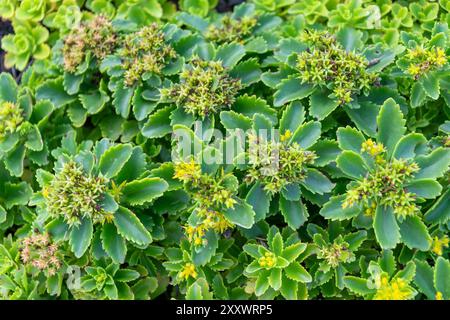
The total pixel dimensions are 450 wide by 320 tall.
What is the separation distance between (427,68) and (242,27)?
1098 millimetres

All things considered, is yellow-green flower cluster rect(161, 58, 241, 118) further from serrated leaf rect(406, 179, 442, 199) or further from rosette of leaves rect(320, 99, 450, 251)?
serrated leaf rect(406, 179, 442, 199)

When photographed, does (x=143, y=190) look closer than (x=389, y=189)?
No

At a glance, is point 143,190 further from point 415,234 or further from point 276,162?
point 415,234

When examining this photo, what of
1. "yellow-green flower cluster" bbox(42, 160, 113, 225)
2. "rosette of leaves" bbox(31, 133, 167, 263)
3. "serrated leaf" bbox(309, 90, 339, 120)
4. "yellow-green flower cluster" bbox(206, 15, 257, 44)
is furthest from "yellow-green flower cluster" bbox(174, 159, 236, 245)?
"yellow-green flower cluster" bbox(206, 15, 257, 44)

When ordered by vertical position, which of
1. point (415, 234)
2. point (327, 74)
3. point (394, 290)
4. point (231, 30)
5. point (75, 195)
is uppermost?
point (231, 30)

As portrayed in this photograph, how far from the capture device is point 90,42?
297 cm

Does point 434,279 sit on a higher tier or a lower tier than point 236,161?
lower

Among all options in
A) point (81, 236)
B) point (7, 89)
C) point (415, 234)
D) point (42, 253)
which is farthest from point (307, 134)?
point (7, 89)

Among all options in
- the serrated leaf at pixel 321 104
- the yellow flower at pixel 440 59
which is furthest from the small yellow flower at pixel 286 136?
the yellow flower at pixel 440 59

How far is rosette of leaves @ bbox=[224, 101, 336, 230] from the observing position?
228cm

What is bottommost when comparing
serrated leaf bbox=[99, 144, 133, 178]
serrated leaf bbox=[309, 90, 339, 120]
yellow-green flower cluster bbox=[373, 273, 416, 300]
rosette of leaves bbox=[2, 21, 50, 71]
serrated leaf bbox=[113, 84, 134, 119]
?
yellow-green flower cluster bbox=[373, 273, 416, 300]

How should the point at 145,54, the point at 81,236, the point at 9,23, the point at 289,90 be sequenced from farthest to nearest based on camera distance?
the point at 9,23, the point at 145,54, the point at 289,90, the point at 81,236

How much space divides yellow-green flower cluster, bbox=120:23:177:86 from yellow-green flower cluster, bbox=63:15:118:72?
12cm
